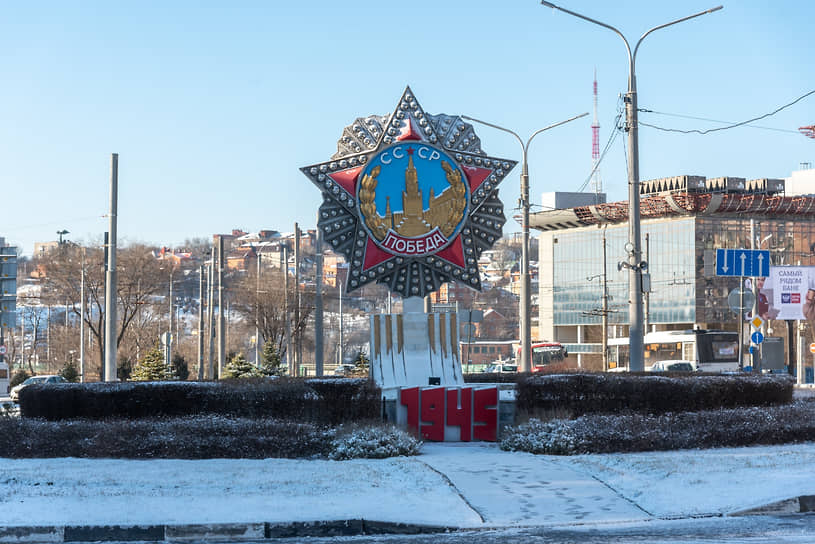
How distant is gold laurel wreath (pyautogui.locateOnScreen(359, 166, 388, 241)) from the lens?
25.2 metres

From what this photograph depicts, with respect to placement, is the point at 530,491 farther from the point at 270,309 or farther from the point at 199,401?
the point at 270,309

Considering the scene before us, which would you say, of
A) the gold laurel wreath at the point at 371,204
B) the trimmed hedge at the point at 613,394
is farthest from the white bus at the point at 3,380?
the trimmed hedge at the point at 613,394

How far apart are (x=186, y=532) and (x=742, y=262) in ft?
153

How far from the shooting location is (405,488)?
1345 cm

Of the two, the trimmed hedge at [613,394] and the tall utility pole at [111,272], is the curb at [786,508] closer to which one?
the trimmed hedge at [613,394]

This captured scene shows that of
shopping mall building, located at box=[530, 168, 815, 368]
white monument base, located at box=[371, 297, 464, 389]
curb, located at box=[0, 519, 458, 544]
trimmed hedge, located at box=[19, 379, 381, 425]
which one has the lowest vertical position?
curb, located at box=[0, 519, 458, 544]

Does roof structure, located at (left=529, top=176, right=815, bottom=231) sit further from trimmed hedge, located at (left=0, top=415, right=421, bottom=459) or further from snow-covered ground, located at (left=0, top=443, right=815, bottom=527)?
snow-covered ground, located at (left=0, top=443, right=815, bottom=527)

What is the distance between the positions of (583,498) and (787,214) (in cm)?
11284

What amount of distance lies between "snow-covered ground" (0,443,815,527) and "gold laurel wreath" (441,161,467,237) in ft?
32.7

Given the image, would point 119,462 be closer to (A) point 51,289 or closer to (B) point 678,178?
(A) point 51,289

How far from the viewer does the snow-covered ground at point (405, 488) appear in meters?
12.1

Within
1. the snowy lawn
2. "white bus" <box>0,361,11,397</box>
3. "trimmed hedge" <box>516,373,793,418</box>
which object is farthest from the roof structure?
the snowy lawn

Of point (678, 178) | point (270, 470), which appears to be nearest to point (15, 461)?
point (270, 470)

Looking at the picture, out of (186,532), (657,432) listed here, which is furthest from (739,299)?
(186,532)
